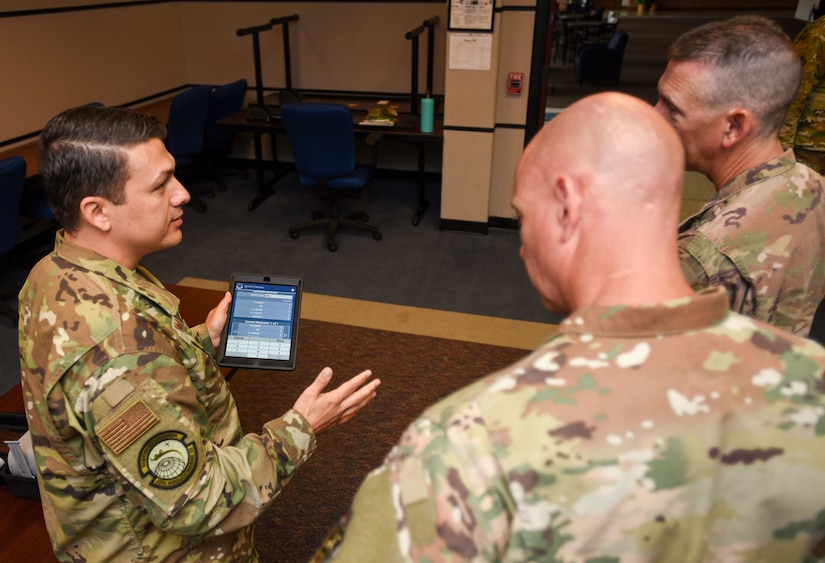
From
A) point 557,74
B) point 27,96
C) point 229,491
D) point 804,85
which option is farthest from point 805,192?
point 557,74

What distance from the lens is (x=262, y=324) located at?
1.45 meters

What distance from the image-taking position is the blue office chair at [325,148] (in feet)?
12.2

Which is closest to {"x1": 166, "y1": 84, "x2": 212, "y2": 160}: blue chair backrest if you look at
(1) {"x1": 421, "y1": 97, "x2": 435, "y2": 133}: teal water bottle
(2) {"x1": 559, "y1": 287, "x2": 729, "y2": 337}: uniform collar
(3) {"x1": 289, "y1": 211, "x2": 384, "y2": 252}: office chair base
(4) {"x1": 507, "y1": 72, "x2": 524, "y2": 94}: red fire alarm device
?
(3) {"x1": 289, "y1": 211, "x2": 384, "y2": 252}: office chair base

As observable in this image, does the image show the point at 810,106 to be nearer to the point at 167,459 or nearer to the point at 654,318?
the point at 654,318

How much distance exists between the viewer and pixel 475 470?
0.58 meters

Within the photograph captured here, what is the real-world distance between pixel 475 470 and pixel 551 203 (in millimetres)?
308

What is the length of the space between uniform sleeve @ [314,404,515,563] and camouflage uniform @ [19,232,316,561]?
44 centimetres

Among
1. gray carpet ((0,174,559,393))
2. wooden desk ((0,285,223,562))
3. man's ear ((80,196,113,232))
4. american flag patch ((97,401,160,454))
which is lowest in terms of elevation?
gray carpet ((0,174,559,393))

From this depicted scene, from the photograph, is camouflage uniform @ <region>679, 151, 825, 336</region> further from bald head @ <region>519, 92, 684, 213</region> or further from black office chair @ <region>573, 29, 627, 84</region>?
black office chair @ <region>573, 29, 627, 84</region>

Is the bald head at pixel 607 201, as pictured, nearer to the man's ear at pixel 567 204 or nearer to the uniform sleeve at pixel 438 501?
the man's ear at pixel 567 204

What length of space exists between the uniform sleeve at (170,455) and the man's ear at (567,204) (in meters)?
0.66

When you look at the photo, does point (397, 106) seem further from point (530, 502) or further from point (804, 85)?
point (530, 502)

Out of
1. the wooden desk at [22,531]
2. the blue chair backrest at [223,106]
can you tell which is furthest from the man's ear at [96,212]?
the blue chair backrest at [223,106]

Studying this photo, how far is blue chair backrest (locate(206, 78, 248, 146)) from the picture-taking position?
469 centimetres
